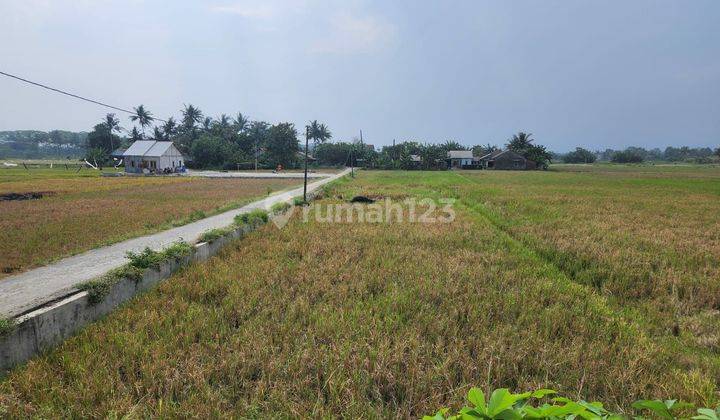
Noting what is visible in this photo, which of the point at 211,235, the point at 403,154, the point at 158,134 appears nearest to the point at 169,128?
the point at 158,134

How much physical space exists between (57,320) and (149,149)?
44583 millimetres

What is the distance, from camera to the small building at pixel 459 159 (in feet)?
205

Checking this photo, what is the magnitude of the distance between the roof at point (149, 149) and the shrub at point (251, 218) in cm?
3687

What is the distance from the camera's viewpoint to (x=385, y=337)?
3.52 metres

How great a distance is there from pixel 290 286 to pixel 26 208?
42.4ft

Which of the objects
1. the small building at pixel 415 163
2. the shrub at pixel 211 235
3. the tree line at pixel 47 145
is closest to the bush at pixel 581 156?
the small building at pixel 415 163

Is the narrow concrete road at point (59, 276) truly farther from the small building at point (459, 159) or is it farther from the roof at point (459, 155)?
the roof at point (459, 155)

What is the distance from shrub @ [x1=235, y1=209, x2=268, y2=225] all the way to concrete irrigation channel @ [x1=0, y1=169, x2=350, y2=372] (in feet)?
6.94

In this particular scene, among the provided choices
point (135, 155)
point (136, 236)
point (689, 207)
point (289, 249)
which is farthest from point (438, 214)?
point (135, 155)

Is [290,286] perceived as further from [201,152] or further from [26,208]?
[201,152]

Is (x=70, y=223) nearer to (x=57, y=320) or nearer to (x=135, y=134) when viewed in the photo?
(x=57, y=320)

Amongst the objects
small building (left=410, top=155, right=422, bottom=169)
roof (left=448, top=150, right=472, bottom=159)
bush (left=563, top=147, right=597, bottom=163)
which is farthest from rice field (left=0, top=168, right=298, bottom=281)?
bush (left=563, top=147, right=597, bottom=163)

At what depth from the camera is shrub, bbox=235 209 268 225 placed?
9.21 m

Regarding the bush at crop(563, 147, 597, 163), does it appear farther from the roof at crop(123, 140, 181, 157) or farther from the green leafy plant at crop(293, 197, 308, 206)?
the green leafy plant at crop(293, 197, 308, 206)
